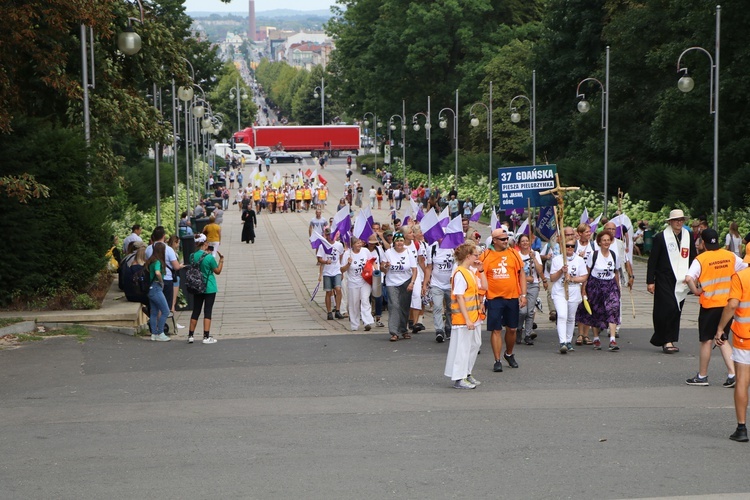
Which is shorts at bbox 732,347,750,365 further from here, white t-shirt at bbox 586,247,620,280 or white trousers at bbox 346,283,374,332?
white trousers at bbox 346,283,374,332

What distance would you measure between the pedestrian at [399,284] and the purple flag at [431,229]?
179 cm

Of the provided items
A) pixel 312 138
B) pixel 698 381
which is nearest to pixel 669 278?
pixel 698 381

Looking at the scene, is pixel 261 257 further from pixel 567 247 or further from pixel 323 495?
pixel 323 495

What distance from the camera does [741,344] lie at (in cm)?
1009

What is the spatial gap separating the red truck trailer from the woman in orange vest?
114m

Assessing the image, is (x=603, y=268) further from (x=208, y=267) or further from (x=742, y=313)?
(x=742, y=313)

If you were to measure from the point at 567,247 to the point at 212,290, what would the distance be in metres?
5.16

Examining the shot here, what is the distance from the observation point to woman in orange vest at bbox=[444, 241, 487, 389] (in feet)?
42.1

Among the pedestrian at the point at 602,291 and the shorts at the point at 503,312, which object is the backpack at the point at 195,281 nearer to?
the shorts at the point at 503,312

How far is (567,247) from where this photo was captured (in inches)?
627

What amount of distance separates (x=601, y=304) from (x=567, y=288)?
2.07 feet

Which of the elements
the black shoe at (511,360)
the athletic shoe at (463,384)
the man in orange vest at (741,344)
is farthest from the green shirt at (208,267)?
the man in orange vest at (741,344)

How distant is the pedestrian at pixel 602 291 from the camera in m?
15.9

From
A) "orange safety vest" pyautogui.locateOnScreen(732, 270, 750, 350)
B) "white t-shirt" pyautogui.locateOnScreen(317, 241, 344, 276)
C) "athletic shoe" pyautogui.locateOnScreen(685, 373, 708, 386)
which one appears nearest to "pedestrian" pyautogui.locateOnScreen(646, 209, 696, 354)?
"athletic shoe" pyautogui.locateOnScreen(685, 373, 708, 386)
